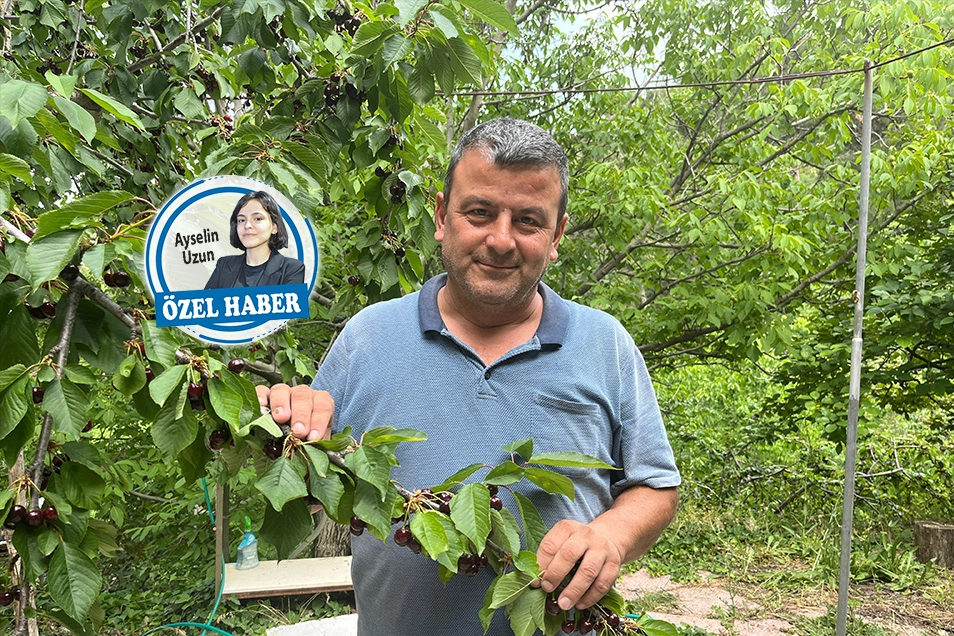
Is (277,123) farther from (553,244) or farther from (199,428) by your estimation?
(199,428)

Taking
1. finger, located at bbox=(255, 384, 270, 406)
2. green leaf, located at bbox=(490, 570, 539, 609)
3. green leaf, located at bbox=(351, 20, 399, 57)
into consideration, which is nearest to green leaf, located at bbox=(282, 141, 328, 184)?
green leaf, located at bbox=(351, 20, 399, 57)

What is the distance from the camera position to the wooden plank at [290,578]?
3975mm

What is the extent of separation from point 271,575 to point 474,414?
324cm

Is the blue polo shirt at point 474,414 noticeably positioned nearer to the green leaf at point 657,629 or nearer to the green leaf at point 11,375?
the green leaf at point 657,629

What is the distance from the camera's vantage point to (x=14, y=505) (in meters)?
0.96

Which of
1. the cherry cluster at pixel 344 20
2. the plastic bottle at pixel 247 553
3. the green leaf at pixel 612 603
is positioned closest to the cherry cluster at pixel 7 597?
the green leaf at pixel 612 603

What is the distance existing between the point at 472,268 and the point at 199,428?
672 millimetres

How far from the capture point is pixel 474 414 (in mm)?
1429

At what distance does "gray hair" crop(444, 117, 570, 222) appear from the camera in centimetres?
139

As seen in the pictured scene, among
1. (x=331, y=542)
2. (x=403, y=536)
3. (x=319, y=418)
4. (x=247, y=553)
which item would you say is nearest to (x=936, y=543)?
(x=331, y=542)

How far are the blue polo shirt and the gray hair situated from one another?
0.32 metres

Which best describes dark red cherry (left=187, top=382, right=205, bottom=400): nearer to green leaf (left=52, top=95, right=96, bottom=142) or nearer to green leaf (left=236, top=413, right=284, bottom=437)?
green leaf (left=236, top=413, right=284, bottom=437)

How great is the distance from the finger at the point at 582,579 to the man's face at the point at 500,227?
56cm

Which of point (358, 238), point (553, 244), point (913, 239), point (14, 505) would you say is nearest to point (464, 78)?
point (553, 244)
